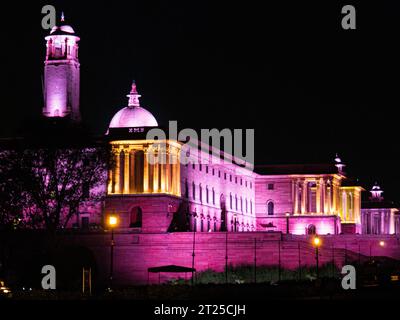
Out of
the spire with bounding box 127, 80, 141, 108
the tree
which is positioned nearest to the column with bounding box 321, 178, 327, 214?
the spire with bounding box 127, 80, 141, 108

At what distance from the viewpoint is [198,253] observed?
389ft

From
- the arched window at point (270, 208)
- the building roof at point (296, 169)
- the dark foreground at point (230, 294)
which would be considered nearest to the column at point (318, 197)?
the building roof at point (296, 169)

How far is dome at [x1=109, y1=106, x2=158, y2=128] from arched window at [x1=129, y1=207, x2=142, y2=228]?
34.3 feet

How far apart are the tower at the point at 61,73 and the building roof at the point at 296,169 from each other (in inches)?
1948

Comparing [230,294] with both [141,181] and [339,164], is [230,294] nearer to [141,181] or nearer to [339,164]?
[141,181]

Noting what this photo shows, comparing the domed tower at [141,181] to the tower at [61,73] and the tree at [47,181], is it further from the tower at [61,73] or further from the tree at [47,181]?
the tower at [61,73]

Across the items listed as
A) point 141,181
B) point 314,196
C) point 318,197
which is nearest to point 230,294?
point 141,181

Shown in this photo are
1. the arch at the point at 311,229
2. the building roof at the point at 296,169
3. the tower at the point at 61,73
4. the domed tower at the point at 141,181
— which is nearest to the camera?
the domed tower at the point at 141,181

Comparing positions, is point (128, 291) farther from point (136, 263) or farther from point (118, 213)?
point (118, 213)

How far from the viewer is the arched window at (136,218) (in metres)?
126

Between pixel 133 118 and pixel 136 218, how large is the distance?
12.5 meters

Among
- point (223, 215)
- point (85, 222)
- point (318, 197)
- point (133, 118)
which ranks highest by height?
point (133, 118)

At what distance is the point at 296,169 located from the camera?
17588 centimetres
